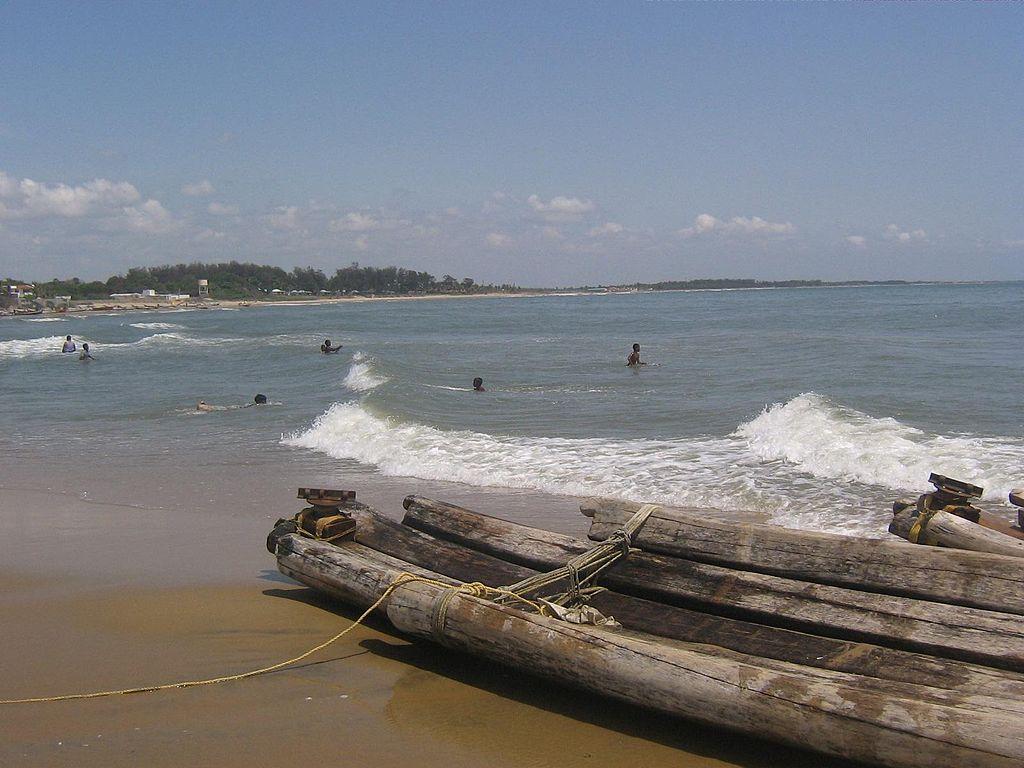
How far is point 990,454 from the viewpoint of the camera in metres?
10.3

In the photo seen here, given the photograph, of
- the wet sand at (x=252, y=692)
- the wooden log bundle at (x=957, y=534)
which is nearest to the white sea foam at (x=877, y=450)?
the wooden log bundle at (x=957, y=534)

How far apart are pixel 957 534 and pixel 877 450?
5.88 meters

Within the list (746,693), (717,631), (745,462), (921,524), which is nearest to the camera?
(746,693)

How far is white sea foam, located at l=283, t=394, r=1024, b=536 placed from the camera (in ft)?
28.9

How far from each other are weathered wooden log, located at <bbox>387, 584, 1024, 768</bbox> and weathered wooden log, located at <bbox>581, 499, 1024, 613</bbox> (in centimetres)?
61

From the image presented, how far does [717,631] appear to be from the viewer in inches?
167

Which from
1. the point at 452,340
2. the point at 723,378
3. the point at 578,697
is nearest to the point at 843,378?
the point at 723,378

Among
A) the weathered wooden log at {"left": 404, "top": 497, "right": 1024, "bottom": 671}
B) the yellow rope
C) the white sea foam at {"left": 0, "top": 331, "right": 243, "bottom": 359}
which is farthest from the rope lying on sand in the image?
Result: the white sea foam at {"left": 0, "top": 331, "right": 243, "bottom": 359}

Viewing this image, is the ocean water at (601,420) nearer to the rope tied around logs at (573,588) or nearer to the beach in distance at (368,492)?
the beach in distance at (368,492)

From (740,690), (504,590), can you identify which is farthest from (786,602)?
(504,590)

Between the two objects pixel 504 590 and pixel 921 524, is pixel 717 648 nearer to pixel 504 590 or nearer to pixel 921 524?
pixel 504 590

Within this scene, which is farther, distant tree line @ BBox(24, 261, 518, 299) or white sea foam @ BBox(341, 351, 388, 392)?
distant tree line @ BBox(24, 261, 518, 299)

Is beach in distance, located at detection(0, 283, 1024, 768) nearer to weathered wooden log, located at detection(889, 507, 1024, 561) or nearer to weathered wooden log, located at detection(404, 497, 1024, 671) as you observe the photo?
weathered wooden log, located at detection(404, 497, 1024, 671)

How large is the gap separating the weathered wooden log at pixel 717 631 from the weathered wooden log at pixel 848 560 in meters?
0.30
